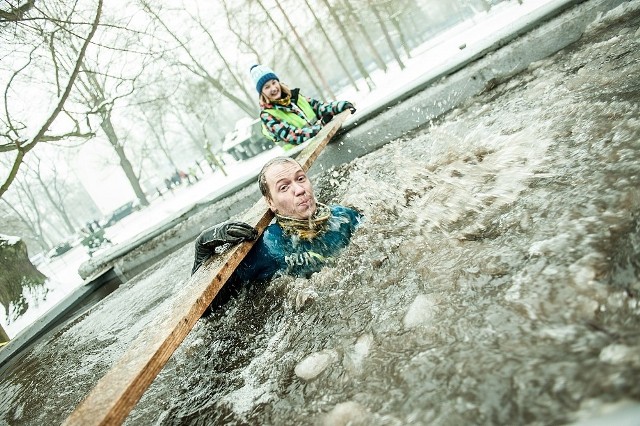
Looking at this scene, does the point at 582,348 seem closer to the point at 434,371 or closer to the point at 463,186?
the point at 434,371

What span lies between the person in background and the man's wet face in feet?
7.21

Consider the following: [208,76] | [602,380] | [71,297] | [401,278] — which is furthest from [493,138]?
[208,76]

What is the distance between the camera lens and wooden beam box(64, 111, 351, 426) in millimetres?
1198

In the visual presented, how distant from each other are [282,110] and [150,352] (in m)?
3.86

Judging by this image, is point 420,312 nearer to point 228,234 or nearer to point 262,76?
point 228,234

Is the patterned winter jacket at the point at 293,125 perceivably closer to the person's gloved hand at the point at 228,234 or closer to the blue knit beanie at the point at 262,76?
the blue knit beanie at the point at 262,76

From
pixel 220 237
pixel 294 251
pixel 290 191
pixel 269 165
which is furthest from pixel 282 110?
pixel 220 237

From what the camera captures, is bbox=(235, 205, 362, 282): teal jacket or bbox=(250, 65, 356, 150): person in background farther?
bbox=(250, 65, 356, 150): person in background

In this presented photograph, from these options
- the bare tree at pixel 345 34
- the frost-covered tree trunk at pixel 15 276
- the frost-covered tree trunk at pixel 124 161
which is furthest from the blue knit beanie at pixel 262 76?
the frost-covered tree trunk at pixel 124 161

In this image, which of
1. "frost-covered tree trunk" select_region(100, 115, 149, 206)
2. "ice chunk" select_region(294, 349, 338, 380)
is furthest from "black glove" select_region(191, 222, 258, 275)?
"frost-covered tree trunk" select_region(100, 115, 149, 206)

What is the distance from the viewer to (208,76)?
18078 millimetres

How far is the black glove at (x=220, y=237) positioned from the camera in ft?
7.64

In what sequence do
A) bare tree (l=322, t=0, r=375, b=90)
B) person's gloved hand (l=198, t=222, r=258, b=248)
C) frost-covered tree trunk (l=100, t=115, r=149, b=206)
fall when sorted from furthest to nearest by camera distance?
frost-covered tree trunk (l=100, t=115, r=149, b=206) → bare tree (l=322, t=0, r=375, b=90) → person's gloved hand (l=198, t=222, r=258, b=248)

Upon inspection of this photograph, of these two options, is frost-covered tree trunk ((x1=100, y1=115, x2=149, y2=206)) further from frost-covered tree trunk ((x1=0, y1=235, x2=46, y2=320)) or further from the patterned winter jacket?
the patterned winter jacket
